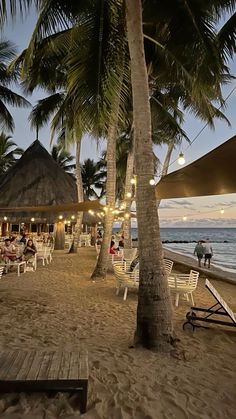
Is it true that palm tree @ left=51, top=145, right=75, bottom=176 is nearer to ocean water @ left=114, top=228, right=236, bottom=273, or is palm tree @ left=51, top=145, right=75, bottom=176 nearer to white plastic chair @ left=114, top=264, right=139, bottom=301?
ocean water @ left=114, top=228, right=236, bottom=273

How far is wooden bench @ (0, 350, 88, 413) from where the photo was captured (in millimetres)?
2877

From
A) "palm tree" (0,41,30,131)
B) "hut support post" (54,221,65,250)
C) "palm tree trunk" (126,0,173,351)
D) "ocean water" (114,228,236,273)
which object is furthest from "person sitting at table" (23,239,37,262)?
"ocean water" (114,228,236,273)

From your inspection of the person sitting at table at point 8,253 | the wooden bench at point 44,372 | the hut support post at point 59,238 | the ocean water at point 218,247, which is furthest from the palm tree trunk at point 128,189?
the wooden bench at point 44,372

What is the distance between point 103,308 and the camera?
6.76 metres

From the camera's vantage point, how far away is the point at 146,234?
15.4ft

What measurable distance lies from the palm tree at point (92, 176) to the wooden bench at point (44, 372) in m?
35.5

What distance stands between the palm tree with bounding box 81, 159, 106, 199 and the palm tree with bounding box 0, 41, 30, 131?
19.3 meters

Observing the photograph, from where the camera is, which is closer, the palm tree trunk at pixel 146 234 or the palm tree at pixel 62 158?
the palm tree trunk at pixel 146 234

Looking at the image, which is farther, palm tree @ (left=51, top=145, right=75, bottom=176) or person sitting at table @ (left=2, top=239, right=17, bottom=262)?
palm tree @ (left=51, top=145, right=75, bottom=176)

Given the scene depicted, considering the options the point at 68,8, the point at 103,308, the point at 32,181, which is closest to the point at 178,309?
the point at 103,308

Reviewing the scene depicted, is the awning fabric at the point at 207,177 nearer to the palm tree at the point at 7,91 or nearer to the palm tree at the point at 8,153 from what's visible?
the palm tree at the point at 7,91

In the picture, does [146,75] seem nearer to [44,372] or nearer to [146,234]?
[146,234]

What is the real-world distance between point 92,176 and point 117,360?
35814 mm

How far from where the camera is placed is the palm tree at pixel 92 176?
128 feet
